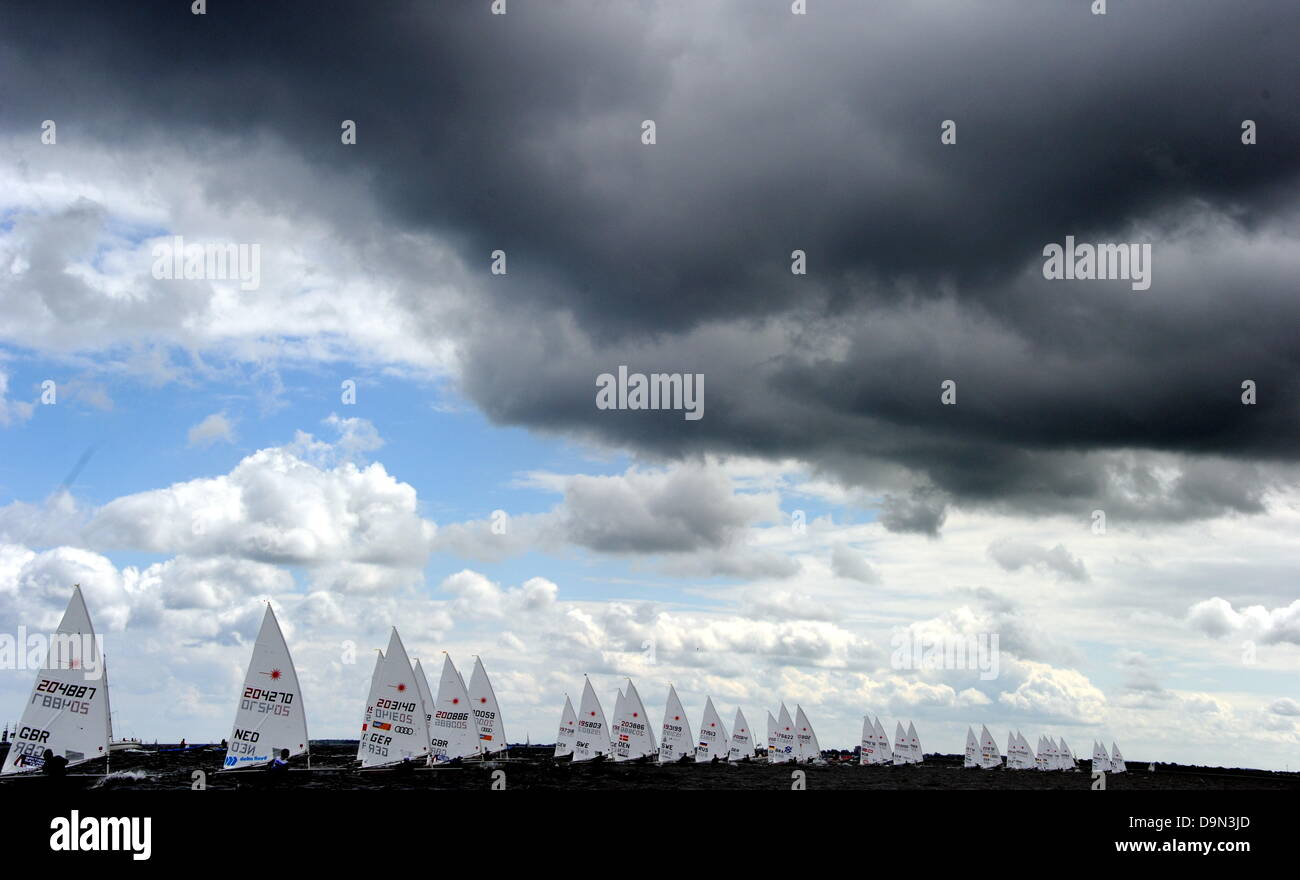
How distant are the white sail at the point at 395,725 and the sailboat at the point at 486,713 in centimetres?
3034

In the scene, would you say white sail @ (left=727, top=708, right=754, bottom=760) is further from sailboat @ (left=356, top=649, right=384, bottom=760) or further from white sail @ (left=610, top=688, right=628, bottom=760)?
sailboat @ (left=356, top=649, right=384, bottom=760)

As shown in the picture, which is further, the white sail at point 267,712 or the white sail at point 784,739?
the white sail at point 784,739

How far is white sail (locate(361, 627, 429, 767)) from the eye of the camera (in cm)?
8656

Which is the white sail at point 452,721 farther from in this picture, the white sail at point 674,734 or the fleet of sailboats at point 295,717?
the white sail at point 674,734

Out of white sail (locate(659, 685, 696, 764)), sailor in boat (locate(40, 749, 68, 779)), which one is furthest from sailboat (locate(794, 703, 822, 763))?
sailor in boat (locate(40, 749, 68, 779))

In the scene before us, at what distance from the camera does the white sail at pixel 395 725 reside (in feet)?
284
